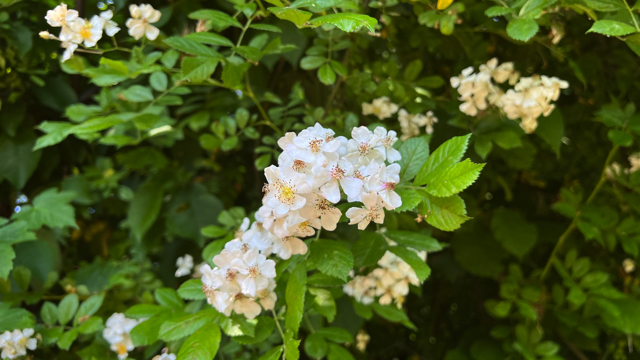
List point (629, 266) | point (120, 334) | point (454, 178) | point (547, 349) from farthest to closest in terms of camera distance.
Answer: point (629, 266) < point (547, 349) < point (120, 334) < point (454, 178)

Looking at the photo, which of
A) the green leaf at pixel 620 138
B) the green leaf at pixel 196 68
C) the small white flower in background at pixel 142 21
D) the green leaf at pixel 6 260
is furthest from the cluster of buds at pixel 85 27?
the green leaf at pixel 620 138

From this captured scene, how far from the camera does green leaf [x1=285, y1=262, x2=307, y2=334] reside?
54 centimetres

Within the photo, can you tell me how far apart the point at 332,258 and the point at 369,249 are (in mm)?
99

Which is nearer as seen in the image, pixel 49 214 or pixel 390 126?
pixel 49 214

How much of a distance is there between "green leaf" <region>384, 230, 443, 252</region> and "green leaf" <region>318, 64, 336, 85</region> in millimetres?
317

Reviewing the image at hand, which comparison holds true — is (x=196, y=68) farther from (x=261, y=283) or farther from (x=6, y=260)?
(x=6, y=260)

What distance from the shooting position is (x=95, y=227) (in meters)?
1.35

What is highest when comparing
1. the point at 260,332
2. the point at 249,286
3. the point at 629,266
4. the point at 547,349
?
the point at 249,286

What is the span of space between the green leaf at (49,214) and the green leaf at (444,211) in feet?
2.36

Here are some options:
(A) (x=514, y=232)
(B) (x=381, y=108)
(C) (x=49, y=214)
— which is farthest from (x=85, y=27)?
(A) (x=514, y=232)

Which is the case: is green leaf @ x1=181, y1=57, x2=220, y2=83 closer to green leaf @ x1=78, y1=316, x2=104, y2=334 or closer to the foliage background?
the foliage background

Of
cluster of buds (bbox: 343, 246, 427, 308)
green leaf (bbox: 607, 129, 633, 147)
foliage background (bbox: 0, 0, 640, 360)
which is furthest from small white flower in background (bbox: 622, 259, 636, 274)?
cluster of buds (bbox: 343, 246, 427, 308)

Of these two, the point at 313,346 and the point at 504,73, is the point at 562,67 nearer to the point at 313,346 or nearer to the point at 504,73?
the point at 504,73

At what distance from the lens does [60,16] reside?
756 millimetres
